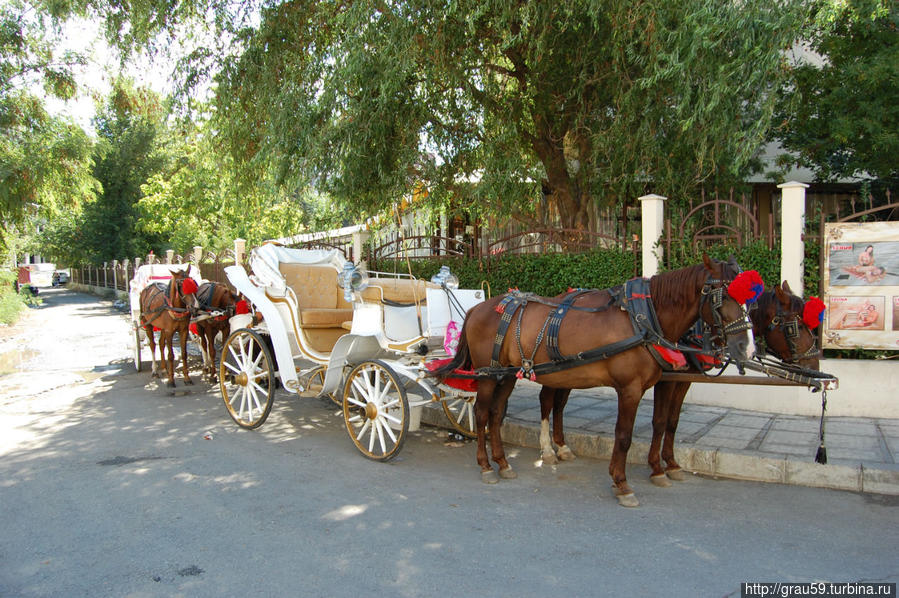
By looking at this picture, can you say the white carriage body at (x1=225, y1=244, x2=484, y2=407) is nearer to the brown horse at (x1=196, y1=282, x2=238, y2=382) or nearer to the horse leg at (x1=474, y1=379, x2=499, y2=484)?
the horse leg at (x1=474, y1=379, x2=499, y2=484)

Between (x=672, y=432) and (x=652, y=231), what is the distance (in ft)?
10.7

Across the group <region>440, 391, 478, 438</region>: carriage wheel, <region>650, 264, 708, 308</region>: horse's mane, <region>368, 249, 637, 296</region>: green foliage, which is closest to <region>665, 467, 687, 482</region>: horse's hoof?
<region>650, 264, 708, 308</region>: horse's mane

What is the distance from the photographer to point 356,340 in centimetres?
612

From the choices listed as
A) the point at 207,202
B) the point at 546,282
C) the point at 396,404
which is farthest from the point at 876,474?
the point at 207,202

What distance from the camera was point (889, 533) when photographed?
3.95 metres

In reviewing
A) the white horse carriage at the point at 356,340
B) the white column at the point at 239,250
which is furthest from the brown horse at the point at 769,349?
the white column at the point at 239,250

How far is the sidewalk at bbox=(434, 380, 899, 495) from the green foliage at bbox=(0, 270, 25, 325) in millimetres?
19867

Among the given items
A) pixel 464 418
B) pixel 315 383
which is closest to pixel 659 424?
pixel 464 418

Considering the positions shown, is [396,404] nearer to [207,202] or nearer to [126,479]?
[126,479]

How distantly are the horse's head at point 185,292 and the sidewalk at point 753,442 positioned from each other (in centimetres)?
494

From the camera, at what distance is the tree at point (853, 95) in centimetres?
891

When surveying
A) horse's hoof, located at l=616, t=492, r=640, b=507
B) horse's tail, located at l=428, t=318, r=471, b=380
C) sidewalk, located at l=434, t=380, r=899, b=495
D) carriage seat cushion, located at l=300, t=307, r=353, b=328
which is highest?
carriage seat cushion, located at l=300, t=307, r=353, b=328

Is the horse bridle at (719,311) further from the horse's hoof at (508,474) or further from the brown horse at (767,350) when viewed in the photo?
the horse's hoof at (508,474)

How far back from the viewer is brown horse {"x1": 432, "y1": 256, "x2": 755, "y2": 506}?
13.9 ft
